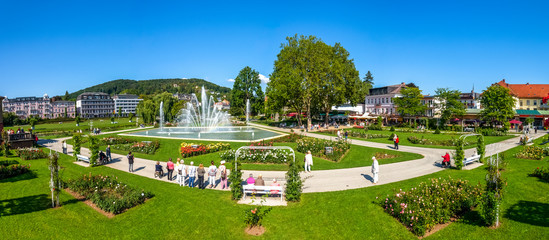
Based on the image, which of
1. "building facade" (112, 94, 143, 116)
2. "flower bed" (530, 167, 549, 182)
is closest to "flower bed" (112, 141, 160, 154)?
"flower bed" (530, 167, 549, 182)

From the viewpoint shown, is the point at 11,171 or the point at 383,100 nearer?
Answer: the point at 11,171

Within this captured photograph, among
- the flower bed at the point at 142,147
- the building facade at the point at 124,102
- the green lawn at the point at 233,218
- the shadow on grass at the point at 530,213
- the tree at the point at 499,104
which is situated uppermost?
the building facade at the point at 124,102

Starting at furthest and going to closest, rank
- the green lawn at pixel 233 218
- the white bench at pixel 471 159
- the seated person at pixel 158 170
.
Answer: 1. the white bench at pixel 471 159
2. the seated person at pixel 158 170
3. the green lawn at pixel 233 218

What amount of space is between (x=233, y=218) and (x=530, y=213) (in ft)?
37.1

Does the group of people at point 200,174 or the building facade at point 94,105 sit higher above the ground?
the building facade at point 94,105

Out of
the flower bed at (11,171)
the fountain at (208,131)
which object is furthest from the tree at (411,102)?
the flower bed at (11,171)

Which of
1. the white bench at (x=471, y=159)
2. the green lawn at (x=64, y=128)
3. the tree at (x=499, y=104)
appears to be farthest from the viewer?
the tree at (x=499, y=104)

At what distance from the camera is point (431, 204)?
1050 centimetres

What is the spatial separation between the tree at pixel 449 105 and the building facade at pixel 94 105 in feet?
481

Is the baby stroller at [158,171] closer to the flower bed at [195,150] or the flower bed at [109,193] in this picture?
the flower bed at [109,193]

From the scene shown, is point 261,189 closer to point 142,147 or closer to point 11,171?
point 11,171

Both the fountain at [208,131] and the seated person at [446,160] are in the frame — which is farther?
the fountain at [208,131]

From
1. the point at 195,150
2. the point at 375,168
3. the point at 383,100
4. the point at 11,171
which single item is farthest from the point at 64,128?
the point at 383,100

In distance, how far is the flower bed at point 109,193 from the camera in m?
12.1
